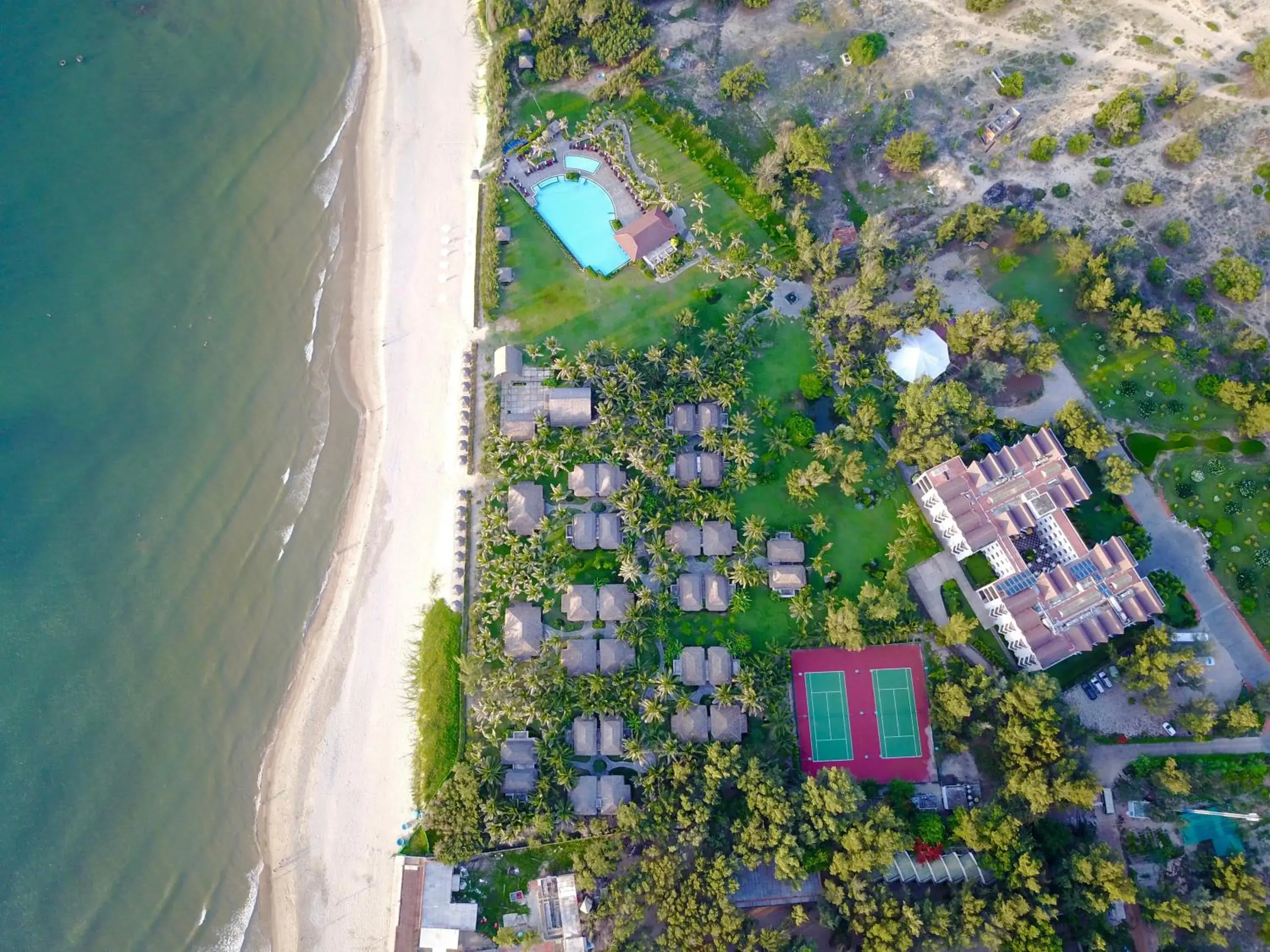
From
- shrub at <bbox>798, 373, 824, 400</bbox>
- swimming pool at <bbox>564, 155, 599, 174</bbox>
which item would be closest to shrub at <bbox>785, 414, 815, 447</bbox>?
shrub at <bbox>798, 373, 824, 400</bbox>

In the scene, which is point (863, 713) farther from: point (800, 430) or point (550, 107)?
point (550, 107)

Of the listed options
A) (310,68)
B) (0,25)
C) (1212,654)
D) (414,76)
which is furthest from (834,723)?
(0,25)

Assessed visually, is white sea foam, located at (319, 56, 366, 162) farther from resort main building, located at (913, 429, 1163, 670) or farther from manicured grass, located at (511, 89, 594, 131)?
resort main building, located at (913, 429, 1163, 670)

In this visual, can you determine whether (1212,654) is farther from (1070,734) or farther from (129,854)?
(129,854)

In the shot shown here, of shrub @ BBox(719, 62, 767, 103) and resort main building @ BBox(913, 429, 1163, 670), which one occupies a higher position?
shrub @ BBox(719, 62, 767, 103)

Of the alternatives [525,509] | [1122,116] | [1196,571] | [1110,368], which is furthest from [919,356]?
[525,509]

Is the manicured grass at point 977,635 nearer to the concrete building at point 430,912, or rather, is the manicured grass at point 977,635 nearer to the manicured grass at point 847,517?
the manicured grass at point 847,517
